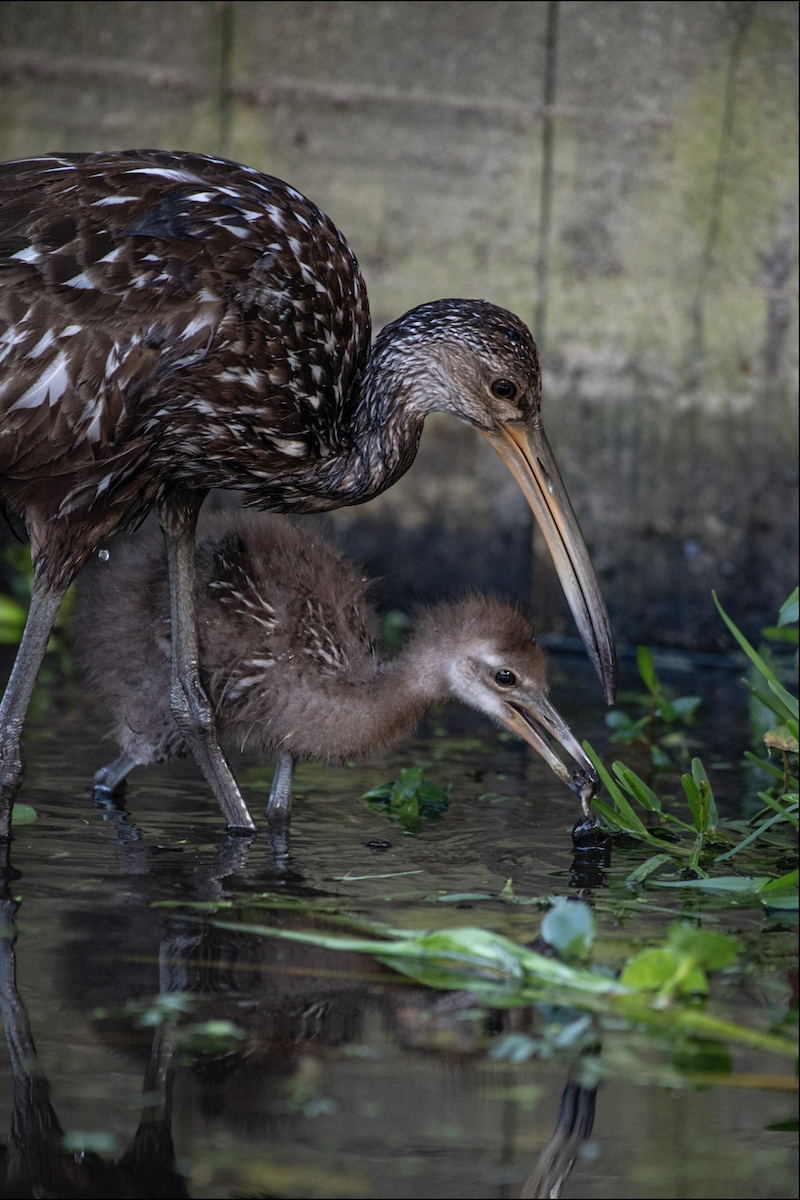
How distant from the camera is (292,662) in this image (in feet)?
16.9

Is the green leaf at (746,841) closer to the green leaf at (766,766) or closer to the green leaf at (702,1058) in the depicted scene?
the green leaf at (766,766)

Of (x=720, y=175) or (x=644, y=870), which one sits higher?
(x=720, y=175)

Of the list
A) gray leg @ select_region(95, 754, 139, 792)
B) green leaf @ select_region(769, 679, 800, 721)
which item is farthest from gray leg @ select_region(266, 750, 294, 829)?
green leaf @ select_region(769, 679, 800, 721)

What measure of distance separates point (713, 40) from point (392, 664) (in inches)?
172

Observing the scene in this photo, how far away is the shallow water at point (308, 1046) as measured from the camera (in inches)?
111

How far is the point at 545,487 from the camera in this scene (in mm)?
5355

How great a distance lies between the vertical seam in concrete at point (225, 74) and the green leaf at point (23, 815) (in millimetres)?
4674

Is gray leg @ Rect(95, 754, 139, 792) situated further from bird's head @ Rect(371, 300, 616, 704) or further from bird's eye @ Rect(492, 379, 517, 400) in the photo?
bird's eye @ Rect(492, 379, 517, 400)

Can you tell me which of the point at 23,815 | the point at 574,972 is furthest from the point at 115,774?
the point at 574,972

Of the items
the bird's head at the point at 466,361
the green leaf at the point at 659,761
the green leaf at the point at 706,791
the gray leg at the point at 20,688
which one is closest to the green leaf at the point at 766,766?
the green leaf at the point at 706,791

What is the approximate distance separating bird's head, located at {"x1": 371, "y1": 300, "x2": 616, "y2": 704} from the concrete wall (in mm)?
2793

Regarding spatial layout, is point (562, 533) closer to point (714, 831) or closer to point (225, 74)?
point (714, 831)

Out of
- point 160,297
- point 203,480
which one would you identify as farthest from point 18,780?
point 160,297

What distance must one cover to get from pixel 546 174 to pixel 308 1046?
6.06 metres
